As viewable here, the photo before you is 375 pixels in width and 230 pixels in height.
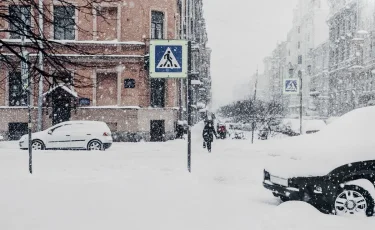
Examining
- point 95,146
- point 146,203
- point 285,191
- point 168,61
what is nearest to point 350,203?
point 285,191

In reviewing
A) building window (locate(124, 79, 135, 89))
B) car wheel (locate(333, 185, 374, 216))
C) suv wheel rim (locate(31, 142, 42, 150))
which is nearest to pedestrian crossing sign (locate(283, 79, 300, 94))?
building window (locate(124, 79, 135, 89))

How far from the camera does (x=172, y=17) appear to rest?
93.8 feet

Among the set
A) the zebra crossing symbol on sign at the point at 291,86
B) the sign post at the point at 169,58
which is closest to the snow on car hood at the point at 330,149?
the sign post at the point at 169,58

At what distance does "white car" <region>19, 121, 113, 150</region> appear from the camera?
68.6 feet

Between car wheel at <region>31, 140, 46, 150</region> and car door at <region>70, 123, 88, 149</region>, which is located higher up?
car door at <region>70, 123, 88, 149</region>

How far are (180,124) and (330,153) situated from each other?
2460 centimetres

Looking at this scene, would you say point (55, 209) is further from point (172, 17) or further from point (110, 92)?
point (172, 17)

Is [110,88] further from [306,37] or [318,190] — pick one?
[306,37]

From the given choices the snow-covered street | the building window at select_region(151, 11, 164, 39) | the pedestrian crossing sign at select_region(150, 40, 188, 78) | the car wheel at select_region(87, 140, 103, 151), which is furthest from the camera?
the building window at select_region(151, 11, 164, 39)

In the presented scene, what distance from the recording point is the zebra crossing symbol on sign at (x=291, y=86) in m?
22.7

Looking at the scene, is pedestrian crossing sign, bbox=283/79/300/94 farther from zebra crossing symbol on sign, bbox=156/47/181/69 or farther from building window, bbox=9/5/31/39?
building window, bbox=9/5/31/39

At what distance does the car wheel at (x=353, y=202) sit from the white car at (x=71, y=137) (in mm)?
15137

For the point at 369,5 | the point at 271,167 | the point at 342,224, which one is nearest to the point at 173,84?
the point at 271,167

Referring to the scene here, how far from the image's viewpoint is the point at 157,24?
28.4 metres
